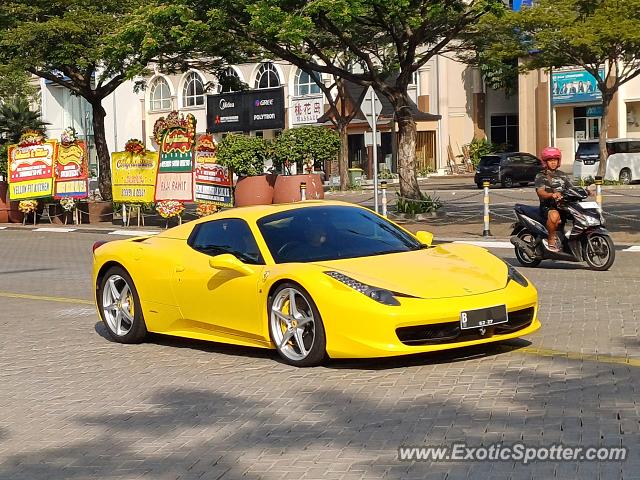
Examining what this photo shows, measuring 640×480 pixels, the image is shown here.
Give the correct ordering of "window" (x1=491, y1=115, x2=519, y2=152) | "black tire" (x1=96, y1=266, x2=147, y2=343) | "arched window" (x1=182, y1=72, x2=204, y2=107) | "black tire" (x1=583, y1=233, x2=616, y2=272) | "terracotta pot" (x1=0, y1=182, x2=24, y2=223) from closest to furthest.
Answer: "black tire" (x1=96, y1=266, x2=147, y2=343), "black tire" (x1=583, y1=233, x2=616, y2=272), "terracotta pot" (x1=0, y1=182, x2=24, y2=223), "window" (x1=491, y1=115, x2=519, y2=152), "arched window" (x1=182, y1=72, x2=204, y2=107)

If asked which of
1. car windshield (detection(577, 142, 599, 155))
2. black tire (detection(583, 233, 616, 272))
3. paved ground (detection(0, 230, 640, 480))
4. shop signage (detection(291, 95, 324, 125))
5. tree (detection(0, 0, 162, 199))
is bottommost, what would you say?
paved ground (detection(0, 230, 640, 480))

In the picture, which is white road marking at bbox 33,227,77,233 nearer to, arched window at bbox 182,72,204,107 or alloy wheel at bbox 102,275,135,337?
alloy wheel at bbox 102,275,135,337

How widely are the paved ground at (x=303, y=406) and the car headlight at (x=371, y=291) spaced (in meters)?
0.56

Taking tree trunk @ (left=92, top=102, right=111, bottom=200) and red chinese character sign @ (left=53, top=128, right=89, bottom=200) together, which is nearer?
red chinese character sign @ (left=53, top=128, right=89, bottom=200)

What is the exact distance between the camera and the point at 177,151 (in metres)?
29.2

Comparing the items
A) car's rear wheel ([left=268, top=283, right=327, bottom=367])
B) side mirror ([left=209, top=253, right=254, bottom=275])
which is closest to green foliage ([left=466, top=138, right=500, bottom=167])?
side mirror ([left=209, top=253, right=254, bottom=275])

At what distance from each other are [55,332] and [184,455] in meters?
5.58

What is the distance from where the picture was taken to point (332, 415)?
22.9 feet

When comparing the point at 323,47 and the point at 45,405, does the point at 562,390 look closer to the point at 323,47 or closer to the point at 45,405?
the point at 45,405

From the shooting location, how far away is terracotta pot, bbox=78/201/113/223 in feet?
112

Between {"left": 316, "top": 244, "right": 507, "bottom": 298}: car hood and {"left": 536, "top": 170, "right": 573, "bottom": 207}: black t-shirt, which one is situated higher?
{"left": 536, "top": 170, "right": 573, "bottom": 207}: black t-shirt

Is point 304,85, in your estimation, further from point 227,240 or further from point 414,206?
point 227,240

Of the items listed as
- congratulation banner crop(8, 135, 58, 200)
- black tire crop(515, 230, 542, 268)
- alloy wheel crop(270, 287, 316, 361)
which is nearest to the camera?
alloy wheel crop(270, 287, 316, 361)

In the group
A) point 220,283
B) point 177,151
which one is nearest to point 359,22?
point 177,151
